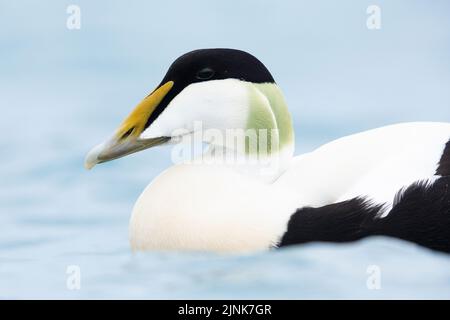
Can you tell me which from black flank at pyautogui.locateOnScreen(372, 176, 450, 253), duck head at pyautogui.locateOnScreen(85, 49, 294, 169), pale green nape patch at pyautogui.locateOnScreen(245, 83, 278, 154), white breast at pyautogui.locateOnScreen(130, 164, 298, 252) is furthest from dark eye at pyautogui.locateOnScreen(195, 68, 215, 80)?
black flank at pyautogui.locateOnScreen(372, 176, 450, 253)

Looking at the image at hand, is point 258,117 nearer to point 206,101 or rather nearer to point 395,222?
point 206,101

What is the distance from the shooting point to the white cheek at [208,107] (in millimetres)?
6047

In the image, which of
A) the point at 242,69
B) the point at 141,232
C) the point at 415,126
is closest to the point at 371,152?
the point at 415,126

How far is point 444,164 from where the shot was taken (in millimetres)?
5926

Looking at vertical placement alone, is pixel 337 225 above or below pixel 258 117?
below

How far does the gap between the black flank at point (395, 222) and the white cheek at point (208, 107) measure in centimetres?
58

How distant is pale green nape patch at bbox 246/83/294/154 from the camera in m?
6.05

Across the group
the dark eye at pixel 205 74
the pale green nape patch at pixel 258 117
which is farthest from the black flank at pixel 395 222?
the dark eye at pixel 205 74

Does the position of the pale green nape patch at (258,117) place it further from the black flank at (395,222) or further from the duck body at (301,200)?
the black flank at (395,222)

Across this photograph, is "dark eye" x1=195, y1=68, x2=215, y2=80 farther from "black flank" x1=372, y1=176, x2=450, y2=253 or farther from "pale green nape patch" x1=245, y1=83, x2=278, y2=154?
"black flank" x1=372, y1=176, x2=450, y2=253

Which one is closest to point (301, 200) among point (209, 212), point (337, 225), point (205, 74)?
point (337, 225)

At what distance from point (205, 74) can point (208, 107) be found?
0.45ft

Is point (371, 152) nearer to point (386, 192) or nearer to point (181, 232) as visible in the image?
point (386, 192)

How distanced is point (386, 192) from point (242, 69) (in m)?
0.80
